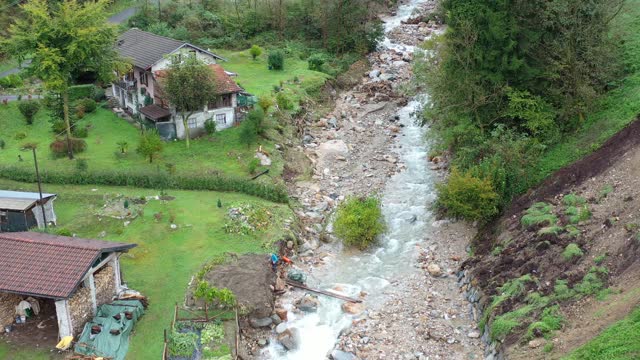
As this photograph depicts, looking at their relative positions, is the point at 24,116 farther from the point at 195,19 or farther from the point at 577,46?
the point at 577,46

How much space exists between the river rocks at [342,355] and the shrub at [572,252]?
34.2ft

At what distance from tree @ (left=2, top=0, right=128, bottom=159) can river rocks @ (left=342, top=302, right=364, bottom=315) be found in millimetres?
23319

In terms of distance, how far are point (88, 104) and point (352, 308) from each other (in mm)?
30326

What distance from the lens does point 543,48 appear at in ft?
123

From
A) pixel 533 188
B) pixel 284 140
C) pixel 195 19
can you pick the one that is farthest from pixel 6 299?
pixel 195 19

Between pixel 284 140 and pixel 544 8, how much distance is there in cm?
2014

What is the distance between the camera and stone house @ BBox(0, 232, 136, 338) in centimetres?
2573

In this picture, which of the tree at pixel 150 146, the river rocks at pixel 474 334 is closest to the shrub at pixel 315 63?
the tree at pixel 150 146

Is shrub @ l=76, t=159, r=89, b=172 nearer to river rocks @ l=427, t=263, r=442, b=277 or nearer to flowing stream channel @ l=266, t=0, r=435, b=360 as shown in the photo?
flowing stream channel @ l=266, t=0, r=435, b=360

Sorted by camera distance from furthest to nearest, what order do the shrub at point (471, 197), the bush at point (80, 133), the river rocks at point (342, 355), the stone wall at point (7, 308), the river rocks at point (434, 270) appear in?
the bush at point (80, 133) → the shrub at point (471, 197) → the river rocks at point (434, 270) → the river rocks at point (342, 355) → the stone wall at point (7, 308)

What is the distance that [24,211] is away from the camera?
3400 cm

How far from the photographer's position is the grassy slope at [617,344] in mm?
20594

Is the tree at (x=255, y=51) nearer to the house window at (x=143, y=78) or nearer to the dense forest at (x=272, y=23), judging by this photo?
the dense forest at (x=272, y=23)

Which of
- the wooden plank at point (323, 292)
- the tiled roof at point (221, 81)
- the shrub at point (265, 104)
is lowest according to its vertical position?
the wooden plank at point (323, 292)
